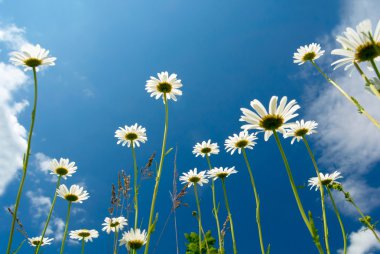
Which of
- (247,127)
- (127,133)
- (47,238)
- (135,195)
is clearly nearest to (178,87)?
(127,133)

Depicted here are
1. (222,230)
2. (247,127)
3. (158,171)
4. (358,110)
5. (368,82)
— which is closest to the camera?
(368,82)

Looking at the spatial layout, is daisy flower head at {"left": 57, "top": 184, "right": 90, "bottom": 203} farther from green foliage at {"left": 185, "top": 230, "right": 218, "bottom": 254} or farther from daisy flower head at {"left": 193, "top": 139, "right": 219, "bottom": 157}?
green foliage at {"left": 185, "top": 230, "right": 218, "bottom": 254}

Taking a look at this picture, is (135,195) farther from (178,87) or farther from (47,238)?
(47,238)

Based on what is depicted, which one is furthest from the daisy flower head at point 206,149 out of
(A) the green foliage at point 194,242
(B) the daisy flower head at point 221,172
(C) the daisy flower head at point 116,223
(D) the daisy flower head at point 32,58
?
(A) the green foliage at point 194,242

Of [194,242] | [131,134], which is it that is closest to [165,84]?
[131,134]

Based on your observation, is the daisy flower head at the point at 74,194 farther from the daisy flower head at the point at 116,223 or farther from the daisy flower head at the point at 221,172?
the daisy flower head at the point at 221,172

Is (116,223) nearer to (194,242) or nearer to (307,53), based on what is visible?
(307,53)
